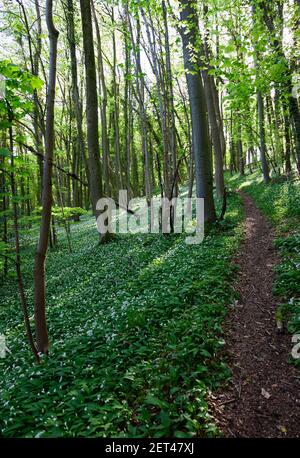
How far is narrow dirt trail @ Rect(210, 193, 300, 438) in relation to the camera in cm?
403

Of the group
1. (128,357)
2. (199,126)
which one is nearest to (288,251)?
(128,357)

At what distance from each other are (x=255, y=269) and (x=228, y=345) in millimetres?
3832

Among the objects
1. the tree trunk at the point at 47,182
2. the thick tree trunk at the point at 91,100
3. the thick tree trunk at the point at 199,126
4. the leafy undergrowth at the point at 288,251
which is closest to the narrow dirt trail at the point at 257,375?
the leafy undergrowth at the point at 288,251

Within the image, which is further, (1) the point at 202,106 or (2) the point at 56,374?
(1) the point at 202,106

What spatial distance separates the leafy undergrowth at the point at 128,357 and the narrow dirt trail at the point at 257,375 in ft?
0.90

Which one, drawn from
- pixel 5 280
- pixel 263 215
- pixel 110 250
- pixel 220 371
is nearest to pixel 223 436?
pixel 220 371

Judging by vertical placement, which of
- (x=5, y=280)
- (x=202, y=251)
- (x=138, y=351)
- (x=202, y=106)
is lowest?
(x=5, y=280)

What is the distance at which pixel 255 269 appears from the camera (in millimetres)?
9000

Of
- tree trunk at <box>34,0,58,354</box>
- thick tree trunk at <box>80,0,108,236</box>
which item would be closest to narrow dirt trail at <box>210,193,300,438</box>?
tree trunk at <box>34,0,58,354</box>

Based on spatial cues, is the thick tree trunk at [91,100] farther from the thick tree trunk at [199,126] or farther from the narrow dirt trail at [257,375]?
the narrow dirt trail at [257,375]

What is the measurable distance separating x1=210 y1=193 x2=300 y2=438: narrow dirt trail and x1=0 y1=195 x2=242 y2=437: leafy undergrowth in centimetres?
27

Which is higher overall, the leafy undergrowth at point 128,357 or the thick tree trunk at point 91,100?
the thick tree trunk at point 91,100

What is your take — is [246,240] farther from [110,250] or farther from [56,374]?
[56,374]

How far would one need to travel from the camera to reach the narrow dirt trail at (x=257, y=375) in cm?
403
